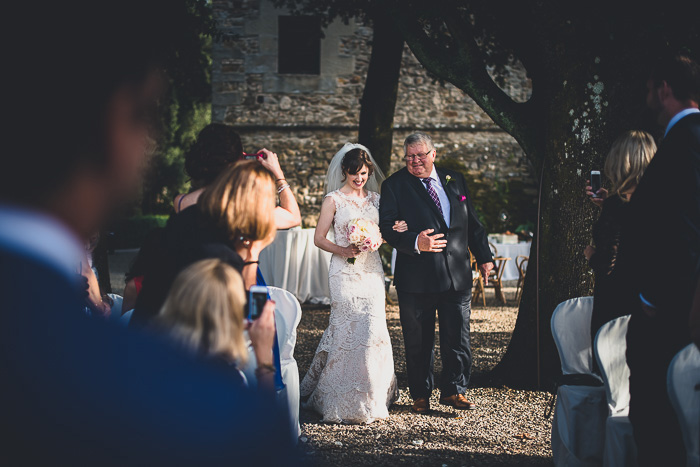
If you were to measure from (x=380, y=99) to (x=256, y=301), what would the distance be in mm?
8548

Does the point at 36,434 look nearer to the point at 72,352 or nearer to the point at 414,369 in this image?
the point at 72,352

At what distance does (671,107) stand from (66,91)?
8.70 feet

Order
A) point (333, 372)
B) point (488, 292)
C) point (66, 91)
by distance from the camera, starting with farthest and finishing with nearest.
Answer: point (488, 292), point (333, 372), point (66, 91)

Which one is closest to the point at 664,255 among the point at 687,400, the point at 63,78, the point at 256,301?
the point at 687,400

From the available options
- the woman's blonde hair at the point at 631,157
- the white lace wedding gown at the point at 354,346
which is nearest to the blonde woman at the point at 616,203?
the woman's blonde hair at the point at 631,157

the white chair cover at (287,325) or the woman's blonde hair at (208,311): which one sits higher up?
the woman's blonde hair at (208,311)

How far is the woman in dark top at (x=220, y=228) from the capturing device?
6.91ft

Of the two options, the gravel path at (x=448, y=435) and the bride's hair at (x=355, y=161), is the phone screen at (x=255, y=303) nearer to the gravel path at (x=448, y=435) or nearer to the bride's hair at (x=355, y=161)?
the gravel path at (x=448, y=435)

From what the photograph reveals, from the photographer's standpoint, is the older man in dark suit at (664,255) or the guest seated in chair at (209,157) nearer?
the older man in dark suit at (664,255)

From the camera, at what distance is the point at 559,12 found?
5.14 metres

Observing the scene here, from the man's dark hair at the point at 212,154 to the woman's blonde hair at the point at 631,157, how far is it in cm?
207

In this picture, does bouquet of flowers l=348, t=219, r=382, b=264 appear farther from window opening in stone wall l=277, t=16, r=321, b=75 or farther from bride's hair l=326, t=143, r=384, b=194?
window opening in stone wall l=277, t=16, r=321, b=75

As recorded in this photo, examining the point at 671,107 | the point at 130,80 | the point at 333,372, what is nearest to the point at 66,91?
the point at 130,80

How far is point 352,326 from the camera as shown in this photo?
495 centimetres
